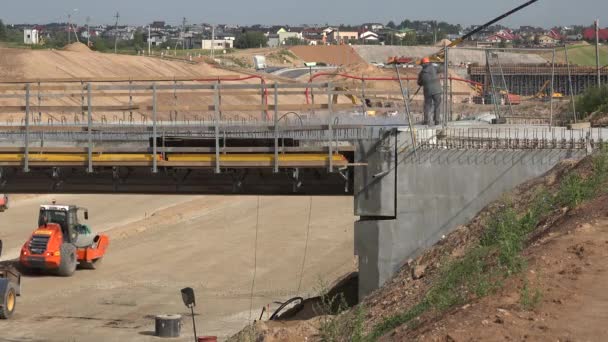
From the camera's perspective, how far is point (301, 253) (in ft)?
125

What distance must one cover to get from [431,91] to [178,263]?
1592 centimetres

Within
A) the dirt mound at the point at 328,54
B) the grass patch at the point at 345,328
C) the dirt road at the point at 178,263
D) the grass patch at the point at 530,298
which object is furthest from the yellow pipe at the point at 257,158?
the dirt mound at the point at 328,54

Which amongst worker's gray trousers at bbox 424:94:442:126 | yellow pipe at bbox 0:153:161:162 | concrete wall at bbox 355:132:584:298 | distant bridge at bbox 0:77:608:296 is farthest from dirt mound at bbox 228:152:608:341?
yellow pipe at bbox 0:153:161:162

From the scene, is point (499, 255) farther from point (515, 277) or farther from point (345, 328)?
point (345, 328)

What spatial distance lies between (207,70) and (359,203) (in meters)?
66.3

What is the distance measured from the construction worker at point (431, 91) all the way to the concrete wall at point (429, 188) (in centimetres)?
251

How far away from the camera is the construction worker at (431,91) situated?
73.5 feet

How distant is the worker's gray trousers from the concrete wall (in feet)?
8.40

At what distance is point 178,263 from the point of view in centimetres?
3669

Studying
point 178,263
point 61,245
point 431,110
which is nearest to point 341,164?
point 431,110

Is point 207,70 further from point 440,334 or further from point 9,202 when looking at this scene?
point 440,334

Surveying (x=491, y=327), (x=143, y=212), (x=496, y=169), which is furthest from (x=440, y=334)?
(x=143, y=212)

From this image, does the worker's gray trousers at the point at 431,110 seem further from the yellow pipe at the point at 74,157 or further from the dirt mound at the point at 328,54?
the dirt mound at the point at 328,54

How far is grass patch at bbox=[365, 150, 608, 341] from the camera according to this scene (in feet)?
46.7
